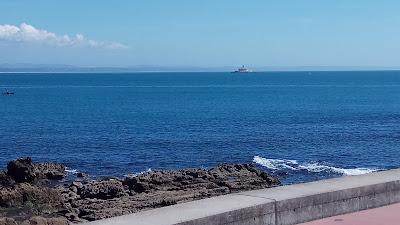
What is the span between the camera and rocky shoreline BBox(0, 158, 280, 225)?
26406 millimetres

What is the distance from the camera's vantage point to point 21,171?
1531 inches

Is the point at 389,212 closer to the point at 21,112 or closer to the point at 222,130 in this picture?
the point at 222,130

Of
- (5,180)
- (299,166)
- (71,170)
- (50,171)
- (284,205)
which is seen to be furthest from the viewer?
(299,166)

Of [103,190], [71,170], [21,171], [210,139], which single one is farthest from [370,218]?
[210,139]

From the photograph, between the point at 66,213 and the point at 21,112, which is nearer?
the point at 66,213

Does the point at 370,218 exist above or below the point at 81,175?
above

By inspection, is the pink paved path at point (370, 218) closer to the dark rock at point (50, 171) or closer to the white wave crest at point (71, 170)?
the dark rock at point (50, 171)

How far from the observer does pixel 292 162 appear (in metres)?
45.0

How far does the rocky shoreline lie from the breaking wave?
14.3 feet

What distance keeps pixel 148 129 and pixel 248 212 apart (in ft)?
210

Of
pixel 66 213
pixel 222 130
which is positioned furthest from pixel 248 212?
pixel 222 130

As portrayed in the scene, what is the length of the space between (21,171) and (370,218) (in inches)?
1329

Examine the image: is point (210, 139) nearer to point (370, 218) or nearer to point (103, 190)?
point (103, 190)

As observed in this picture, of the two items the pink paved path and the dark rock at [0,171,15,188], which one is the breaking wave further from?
the pink paved path
